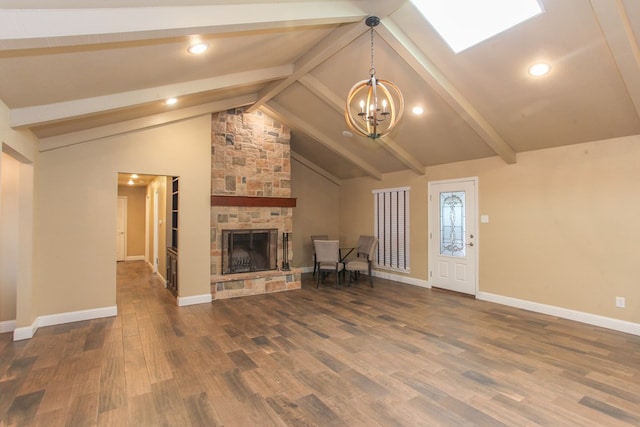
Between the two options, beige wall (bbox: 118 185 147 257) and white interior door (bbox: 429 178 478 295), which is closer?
white interior door (bbox: 429 178 478 295)

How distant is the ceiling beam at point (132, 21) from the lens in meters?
1.81

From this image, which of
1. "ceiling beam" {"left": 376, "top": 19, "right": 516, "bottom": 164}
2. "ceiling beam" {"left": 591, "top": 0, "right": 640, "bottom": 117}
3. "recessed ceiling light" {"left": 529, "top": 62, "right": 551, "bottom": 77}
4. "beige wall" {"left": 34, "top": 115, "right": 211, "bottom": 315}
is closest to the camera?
"ceiling beam" {"left": 591, "top": 0, "right": 640, "bottom": 117}

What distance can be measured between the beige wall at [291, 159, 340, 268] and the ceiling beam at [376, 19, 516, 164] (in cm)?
433

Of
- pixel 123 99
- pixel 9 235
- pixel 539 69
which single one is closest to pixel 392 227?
pixel 539 69

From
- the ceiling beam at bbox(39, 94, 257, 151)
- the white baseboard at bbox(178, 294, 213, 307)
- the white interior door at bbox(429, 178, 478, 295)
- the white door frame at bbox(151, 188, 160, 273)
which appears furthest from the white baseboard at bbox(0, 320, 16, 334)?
the white interior door at bbox(429, 178, 478, 295)

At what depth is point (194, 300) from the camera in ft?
16.7

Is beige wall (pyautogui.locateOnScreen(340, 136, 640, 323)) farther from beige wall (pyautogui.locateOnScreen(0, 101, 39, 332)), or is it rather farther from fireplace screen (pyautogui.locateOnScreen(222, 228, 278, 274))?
beige wall (pyautogui.locateOnScreen(0, 101, 39, 332))

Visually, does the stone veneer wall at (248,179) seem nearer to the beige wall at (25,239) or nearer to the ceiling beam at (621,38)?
the beige wall at (25,239)

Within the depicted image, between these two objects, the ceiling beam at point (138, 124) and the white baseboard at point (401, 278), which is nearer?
the ceiling beam at point (138, 124)

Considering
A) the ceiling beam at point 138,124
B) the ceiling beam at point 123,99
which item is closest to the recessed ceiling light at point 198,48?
the ceiling beam at point 123,99

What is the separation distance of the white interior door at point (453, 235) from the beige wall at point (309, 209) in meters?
2.90

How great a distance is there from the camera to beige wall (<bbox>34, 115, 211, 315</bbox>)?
4082mm

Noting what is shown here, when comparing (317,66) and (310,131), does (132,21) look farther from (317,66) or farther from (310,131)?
(310,131)

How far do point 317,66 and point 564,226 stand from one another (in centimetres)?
402
